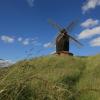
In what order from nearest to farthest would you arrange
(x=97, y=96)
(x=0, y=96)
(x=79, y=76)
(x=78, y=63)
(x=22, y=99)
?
(x=0, y=96), (x=22, y=99), (x=97, y=96), (x=79, y=76), (x=78, y=63)

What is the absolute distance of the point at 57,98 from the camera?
5258mm

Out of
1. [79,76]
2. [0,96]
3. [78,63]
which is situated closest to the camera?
[0,96]

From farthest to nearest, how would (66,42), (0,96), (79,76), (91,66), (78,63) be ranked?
(66,42) < (78,63) < (91,66) < (79,76) < (0,96)

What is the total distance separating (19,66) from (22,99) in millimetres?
1046

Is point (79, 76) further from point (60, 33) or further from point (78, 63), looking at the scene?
point (60, 33)

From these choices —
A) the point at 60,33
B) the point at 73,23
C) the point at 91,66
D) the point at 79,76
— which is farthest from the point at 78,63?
the point at 73,23

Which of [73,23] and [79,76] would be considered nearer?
[79,76]

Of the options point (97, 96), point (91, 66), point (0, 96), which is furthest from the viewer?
point (91, 66)

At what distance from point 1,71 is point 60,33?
57.9 metres

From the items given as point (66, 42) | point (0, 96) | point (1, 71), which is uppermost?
point (66, 42)

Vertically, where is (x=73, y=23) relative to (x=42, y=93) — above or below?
above

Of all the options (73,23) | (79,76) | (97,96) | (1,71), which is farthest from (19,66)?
(73,23)

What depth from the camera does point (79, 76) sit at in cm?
3192

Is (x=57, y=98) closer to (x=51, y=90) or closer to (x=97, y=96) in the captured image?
(x=51, y=90)
